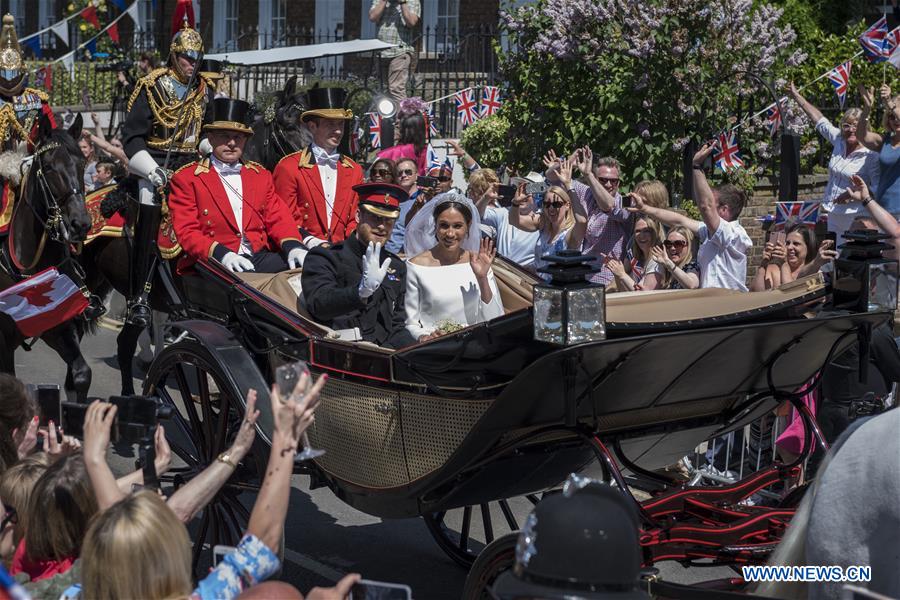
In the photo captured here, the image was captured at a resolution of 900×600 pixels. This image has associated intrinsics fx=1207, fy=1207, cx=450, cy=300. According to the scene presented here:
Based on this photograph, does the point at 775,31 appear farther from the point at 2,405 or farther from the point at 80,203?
the point at 2,405

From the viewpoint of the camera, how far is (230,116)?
7.02 m

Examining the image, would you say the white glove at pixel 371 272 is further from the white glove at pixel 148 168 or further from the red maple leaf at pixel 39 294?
the white glove at pixel 148 168

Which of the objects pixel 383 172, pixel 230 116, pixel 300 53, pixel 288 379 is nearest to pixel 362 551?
pixel 230 116

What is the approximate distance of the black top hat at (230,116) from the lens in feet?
22.7

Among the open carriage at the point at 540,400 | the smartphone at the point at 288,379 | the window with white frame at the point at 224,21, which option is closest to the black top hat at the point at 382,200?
the open carriage at the point at 540,400

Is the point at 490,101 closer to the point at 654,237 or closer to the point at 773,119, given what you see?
the point at 773,119

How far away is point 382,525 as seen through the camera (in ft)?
21.1

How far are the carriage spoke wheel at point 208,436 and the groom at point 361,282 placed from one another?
1.80 feet

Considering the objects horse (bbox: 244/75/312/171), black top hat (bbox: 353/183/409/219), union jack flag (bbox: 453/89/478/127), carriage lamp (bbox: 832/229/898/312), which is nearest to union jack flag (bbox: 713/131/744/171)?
horse (bbox: 244/75/312/171)

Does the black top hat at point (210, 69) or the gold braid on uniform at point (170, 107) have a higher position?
the black top hat at point (210, 69)

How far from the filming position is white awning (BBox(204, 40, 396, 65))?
16.6m

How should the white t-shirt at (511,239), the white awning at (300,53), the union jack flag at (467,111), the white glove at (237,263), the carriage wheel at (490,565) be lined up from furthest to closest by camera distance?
the white awning at (300,53)
the union jack flag at (467,111)
the white t-shirt at (511,239)
the white glove at (237,263)
the carriage wheel at (490,565)

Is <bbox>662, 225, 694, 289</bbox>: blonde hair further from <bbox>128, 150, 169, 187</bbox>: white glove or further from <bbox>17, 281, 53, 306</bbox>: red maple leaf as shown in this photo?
<bbox>17, 281, 53, 306</bbox>: red maple leaf

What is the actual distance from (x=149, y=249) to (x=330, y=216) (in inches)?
81.4
